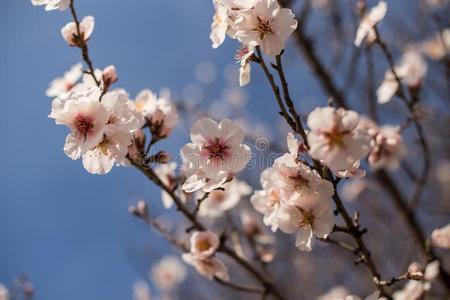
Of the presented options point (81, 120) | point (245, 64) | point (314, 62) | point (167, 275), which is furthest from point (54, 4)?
point (167, 275)

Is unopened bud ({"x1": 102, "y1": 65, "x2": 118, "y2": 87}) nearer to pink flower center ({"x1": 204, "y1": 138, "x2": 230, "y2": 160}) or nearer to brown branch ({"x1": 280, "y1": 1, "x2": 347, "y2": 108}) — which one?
pink flower center ({"x1": 204, "y1": 138, "x2": 230, "y2": 160})

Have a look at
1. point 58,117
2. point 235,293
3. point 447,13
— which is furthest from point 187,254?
point 235,293

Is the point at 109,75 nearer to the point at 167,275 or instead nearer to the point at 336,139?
the point at 336,139

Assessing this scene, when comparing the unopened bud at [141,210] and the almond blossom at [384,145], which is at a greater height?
the unopened bud at [141,210]

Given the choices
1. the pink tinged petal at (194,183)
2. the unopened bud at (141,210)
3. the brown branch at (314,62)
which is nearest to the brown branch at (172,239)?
the unopened bud at (141,210)

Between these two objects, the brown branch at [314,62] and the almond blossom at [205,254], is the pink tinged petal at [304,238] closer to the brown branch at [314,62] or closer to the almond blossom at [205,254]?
the almond blossom at [205,254]

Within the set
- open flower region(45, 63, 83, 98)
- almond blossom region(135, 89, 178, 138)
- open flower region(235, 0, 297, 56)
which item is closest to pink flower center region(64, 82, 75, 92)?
open flower region(45, 63, 83, 98)
